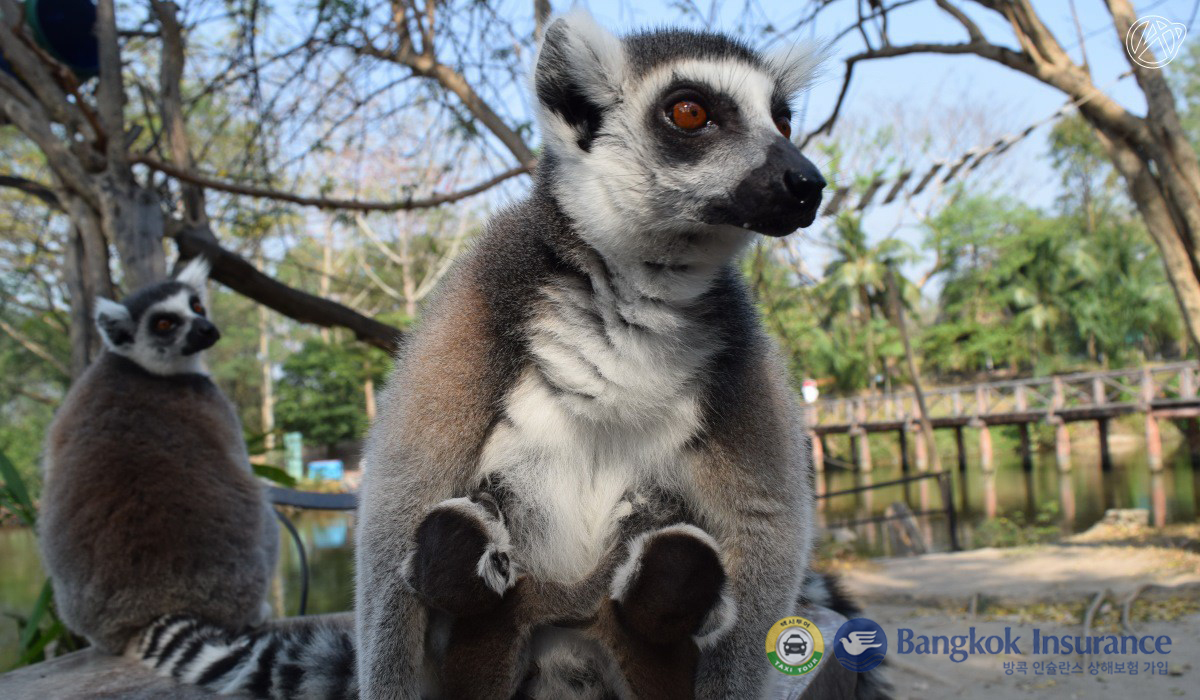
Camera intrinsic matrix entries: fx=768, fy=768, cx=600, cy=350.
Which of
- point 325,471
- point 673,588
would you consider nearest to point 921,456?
point 325,471

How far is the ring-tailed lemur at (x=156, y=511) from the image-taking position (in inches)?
130

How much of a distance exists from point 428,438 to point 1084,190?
49.7 m

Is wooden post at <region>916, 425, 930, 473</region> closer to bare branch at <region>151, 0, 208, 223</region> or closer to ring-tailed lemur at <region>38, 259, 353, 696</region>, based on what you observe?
bare branch at <region>151, 0, 208, 223</region>

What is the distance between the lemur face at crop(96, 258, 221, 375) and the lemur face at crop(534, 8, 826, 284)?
2920 millimetres

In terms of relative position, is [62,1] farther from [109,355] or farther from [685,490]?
[685,490]

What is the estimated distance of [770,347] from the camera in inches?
86.8

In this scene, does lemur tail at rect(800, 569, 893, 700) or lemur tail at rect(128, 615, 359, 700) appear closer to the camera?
lemur tail at rect(128, 615, 359, 700)

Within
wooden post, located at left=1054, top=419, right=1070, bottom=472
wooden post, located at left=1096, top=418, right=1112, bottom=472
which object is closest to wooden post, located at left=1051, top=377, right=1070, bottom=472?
wooden post, located at left=1054, top=419, right=1070, bottom=472

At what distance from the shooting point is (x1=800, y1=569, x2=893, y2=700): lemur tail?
288 centimetres

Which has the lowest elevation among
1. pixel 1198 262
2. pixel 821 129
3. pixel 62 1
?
pixel 1198 262

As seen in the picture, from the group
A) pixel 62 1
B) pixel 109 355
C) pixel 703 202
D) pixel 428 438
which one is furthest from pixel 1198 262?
pixel 62 1

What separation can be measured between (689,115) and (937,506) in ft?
86.8

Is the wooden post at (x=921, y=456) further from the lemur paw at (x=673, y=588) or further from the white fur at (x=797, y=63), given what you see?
the lemur paw at (x=673, y=588)

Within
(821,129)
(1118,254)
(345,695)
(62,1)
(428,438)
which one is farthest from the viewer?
(1118,254)
